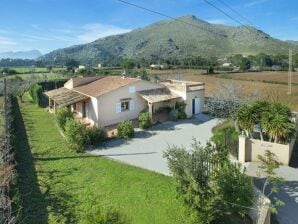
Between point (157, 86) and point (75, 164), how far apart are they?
16028 mm

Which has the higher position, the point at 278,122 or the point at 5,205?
the point at 278,122

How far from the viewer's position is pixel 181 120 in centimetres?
3291

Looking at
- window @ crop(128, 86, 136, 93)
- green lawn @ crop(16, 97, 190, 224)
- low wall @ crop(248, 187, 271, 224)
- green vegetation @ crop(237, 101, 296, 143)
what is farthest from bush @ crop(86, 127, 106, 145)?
low wall @ crop(248, 187, 271, 224)

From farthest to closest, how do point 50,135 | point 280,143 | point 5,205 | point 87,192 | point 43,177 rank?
1. point 50,135
2. point 280,143
3. point 43,177
4. point 87,192
5. point 5,205

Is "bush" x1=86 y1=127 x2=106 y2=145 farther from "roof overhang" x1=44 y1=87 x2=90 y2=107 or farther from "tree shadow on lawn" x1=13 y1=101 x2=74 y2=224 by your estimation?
"roof overhang" x1=44 y1=87 x2=90 y2=107

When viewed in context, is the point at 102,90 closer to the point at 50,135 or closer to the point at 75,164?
the point at 50,135

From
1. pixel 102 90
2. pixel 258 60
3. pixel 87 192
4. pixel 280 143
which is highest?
pixel 258 60

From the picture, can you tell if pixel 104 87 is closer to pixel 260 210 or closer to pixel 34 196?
pixel 34 196

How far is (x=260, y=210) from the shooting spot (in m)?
11.8

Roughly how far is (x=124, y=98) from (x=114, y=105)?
135 cm

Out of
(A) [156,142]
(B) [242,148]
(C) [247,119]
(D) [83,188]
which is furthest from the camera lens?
(A) [156,142]

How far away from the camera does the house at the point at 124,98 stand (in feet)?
97.5

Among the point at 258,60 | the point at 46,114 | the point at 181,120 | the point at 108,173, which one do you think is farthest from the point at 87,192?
the point at 258,60

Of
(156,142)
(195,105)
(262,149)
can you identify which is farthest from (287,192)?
(195,105)
